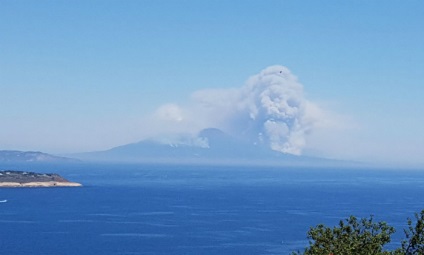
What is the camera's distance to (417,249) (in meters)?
24.8

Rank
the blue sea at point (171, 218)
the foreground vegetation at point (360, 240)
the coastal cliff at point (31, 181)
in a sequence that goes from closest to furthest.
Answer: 1. the foreground vegetation at point (360, 240)
2. the blue sea at point (171, 218)
3. the coastal cliff at point (31, 181)

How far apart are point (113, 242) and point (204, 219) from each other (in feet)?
105

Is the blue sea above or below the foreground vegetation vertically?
below

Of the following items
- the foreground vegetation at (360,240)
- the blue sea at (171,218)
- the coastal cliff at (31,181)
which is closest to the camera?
the foreground vegetation at (360,240)

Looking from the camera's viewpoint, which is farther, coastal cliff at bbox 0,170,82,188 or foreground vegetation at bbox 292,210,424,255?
coastal cliff at bbox 0,170,82,188

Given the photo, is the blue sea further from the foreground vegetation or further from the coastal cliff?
the foreground vegetation

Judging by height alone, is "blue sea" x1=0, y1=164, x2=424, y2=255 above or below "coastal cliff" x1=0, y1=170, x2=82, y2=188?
below

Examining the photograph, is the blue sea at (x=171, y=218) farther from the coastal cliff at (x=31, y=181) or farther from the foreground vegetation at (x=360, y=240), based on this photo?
the foreground vegetation at (x=360, y=240)

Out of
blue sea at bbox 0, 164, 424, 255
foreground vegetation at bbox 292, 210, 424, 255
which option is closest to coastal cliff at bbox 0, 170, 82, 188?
blue sea at bbox 0, 164, 424, 255

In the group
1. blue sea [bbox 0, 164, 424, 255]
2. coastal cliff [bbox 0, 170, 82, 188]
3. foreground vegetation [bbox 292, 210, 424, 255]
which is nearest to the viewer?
foreground vegetation [bbox 292, 210, 424, 255]

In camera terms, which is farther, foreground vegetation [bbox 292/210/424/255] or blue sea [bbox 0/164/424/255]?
blue sea [bbox 0/164/424/255]

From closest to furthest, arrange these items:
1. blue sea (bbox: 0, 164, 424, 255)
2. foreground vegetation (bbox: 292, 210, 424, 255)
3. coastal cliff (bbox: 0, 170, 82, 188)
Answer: foreground vegetation (bbox: 292, 210, 424, 255), blue sea (bbox: 0, 164, 424, 255), coastal cliff (bbox: 0, 170, 82, 188)

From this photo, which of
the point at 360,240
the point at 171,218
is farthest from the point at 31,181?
the point at 360,240

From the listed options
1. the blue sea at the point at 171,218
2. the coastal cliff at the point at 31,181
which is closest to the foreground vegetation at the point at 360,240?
the blue sea at the point at 171,218
